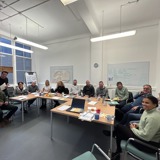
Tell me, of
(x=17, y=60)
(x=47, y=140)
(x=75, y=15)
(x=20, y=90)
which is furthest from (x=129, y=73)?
(x=17, y=60)

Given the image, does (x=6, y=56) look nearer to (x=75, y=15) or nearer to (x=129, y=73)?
(x=75, y=15)

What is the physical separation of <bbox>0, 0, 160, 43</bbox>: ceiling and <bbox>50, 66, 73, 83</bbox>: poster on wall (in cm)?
201

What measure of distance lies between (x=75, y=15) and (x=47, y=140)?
383 centimetres

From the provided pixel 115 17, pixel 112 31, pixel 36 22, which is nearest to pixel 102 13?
pixel 115 17

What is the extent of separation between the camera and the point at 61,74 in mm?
6074

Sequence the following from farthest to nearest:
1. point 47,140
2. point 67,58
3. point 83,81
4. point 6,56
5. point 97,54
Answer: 1. point 67,58
2. point 83,81
3. point 6,56
4. point 97,54
5. point 47,140

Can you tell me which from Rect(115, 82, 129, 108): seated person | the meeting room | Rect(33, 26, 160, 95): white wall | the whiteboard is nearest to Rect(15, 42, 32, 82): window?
the meeting room

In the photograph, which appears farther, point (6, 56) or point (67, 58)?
point (67, 58)

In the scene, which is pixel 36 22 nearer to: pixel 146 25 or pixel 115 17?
pixel 115 17

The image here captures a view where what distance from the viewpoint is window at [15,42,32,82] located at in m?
5.92

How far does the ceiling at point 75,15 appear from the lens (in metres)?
2.92

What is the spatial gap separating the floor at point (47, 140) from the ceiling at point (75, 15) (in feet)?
10.8

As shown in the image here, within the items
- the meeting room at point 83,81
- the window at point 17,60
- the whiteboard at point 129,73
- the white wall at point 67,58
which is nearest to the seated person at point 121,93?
the meeting room at point 83,81

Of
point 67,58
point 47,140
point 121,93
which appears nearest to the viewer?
point 47,140
